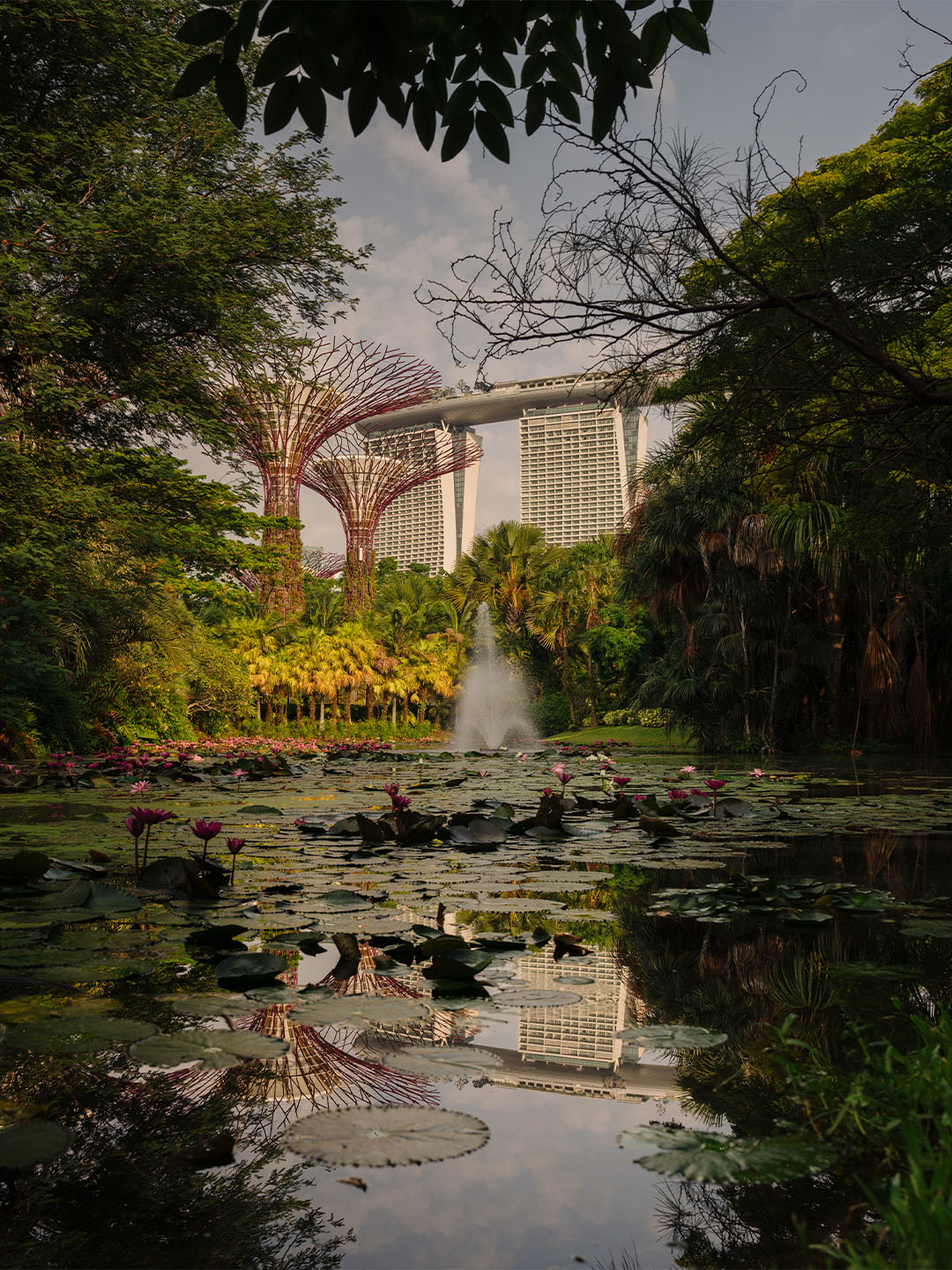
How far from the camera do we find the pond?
3.05 feet

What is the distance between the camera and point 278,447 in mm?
22156

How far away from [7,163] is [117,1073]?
1239 cm

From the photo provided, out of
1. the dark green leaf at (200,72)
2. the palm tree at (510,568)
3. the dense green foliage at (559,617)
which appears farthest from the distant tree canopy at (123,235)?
the palm tree at (510,568)

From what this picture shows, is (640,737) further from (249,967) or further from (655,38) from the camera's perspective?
(249,967)

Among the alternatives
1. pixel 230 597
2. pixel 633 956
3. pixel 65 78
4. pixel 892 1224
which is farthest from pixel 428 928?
pixel 230 597

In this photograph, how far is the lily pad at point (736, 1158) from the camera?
0.98m

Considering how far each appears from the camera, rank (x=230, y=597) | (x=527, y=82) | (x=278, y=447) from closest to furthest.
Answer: (x=527, y=82) < (x=230, y=597) < (x=278, y=447)

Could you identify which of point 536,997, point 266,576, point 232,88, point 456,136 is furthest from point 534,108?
point 266,576

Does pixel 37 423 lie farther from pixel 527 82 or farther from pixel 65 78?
pixel 527 82

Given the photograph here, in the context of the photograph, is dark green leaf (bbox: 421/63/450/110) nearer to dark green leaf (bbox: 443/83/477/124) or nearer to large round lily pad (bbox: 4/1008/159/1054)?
dark green leaf (bbox: 443/83/477/124)

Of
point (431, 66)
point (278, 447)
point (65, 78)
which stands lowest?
point (431, 66)

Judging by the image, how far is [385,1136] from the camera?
1063mm

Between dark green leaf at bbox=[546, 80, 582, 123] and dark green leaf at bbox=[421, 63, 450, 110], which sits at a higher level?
dark green leaf at bbox=[546, 80, 582, 123]

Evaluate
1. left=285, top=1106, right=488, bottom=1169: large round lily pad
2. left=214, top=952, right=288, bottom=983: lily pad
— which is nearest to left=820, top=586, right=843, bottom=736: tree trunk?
left=214, top=952, right=288, bottom=983: lily pad
